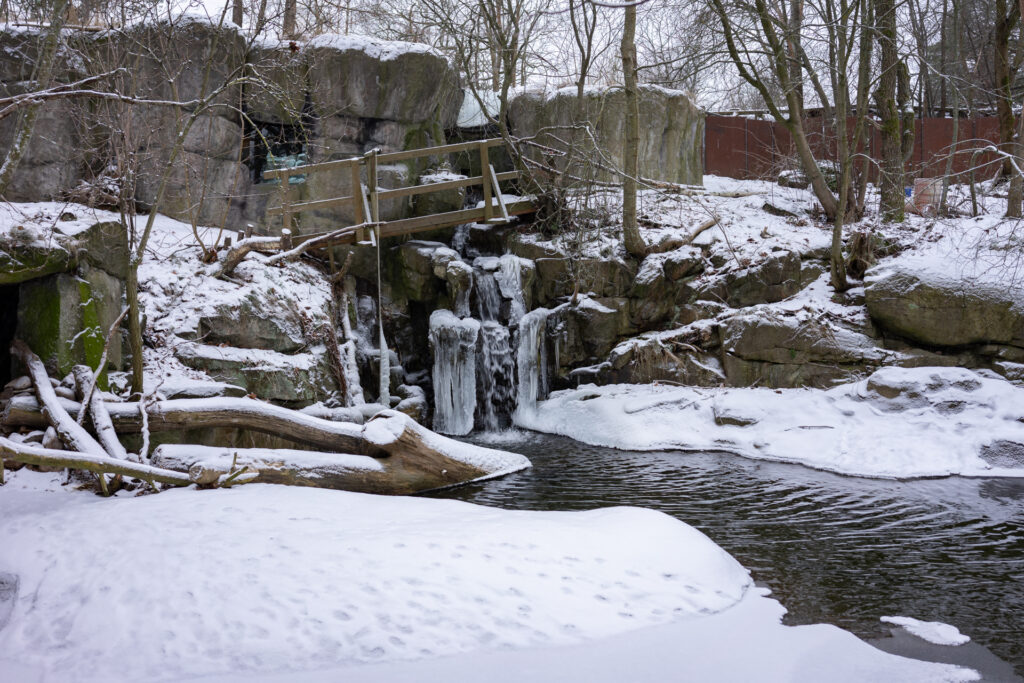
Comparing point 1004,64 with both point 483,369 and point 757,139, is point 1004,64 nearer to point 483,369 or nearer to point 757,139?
point 757,139

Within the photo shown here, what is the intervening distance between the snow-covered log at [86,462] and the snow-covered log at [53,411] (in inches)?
3.9

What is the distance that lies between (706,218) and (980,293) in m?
4.81

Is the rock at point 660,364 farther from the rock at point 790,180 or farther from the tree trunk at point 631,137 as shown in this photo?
the rock at point 790,180

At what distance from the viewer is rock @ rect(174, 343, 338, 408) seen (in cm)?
888

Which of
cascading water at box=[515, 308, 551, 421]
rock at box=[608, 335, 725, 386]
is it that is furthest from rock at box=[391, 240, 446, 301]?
rock at box=[608, 335, 725, 386]

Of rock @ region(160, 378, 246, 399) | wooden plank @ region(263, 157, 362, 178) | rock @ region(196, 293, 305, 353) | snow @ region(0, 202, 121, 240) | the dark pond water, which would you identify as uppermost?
wooden plank @ region(263, 157, 362, 178)

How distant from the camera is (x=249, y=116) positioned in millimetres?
12562

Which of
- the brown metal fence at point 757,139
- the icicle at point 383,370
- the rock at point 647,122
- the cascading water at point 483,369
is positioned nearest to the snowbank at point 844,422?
the cascading water at point 483,369

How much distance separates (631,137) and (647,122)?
135 inches

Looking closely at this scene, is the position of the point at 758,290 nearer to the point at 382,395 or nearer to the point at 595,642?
the point at 382,395

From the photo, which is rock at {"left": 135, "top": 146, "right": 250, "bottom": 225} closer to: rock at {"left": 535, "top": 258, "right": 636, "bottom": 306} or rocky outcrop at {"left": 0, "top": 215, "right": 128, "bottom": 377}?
rocky outcrop at {"left": 0, "top": 215, "right": 128, "bottom": 377}

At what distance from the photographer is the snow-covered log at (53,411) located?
20.2 feet

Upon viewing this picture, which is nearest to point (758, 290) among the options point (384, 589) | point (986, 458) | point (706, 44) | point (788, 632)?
point (986, 458)

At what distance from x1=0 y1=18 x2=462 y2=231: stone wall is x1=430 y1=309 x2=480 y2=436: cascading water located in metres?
2.94
